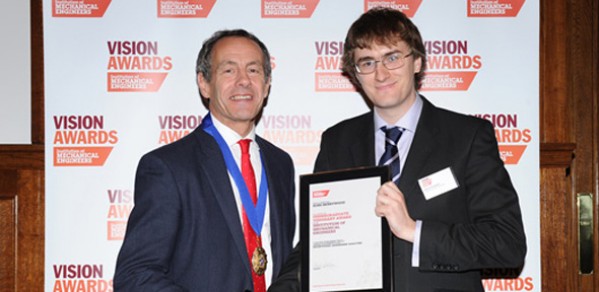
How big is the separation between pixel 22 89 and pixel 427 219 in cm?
275

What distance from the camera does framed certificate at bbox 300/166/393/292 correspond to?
8.37 ft

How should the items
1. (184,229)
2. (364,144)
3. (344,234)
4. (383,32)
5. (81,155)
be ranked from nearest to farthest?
(344,234) < (383,32) < (364,144) < (184,229) < (81,155)

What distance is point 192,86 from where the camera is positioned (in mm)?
4027

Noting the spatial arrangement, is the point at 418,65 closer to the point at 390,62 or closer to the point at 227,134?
the point at 390,62

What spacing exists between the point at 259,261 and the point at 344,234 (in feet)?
1.81

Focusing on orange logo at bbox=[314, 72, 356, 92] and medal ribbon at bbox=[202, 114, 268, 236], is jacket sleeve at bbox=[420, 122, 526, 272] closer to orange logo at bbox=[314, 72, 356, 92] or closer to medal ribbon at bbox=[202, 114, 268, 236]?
medal ribbon at bbox=[202, 114, 268, 236]

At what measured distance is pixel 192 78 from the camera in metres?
4.02

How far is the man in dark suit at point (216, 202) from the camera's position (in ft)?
9.59

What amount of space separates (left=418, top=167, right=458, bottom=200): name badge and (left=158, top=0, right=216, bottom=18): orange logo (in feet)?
6.14

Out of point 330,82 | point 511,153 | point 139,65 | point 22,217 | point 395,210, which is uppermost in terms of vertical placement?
point 139,65

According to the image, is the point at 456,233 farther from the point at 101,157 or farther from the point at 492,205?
the point at 101,157

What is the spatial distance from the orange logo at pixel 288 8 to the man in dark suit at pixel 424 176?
3.88ft

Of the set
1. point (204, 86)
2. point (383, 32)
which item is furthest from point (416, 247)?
point (204, 86)

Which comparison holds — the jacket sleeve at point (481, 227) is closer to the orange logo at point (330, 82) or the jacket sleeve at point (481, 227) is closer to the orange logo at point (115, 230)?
the orange logo at point (330, 82)
